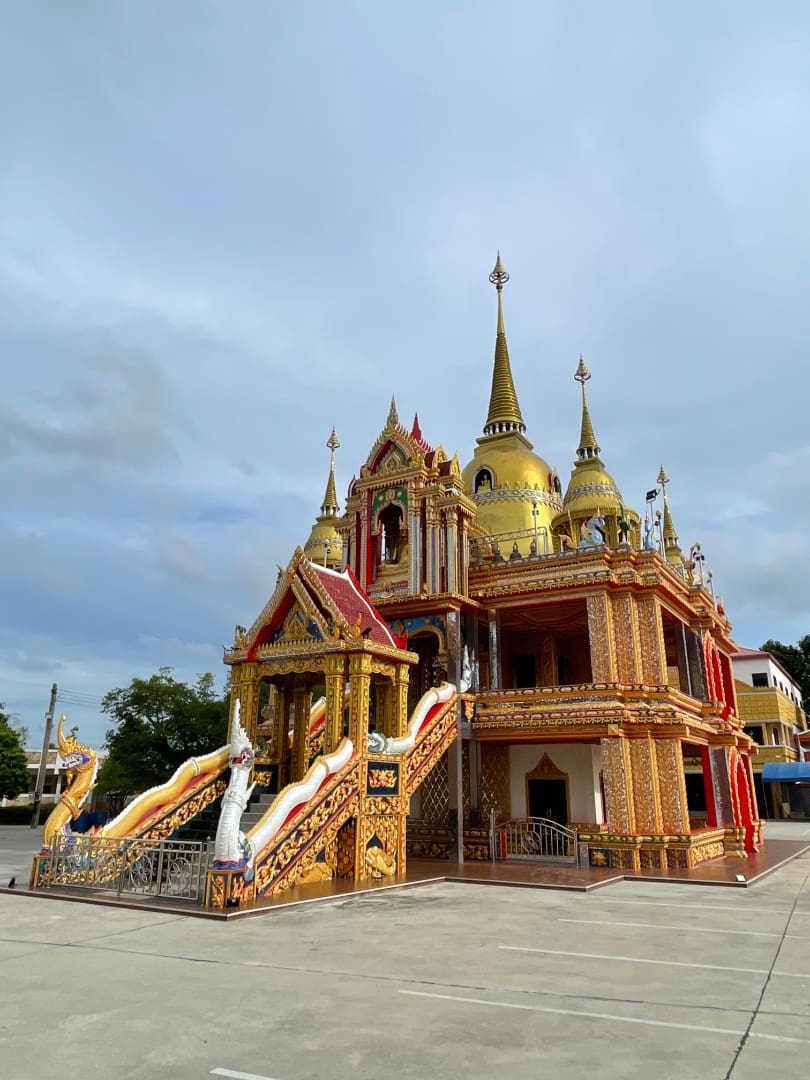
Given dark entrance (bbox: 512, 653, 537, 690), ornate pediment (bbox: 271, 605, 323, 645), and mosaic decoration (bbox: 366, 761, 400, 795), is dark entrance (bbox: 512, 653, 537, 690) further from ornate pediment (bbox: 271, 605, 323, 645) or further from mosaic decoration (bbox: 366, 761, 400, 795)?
ornate pediment (bbox: 271, 605, 323, 645)

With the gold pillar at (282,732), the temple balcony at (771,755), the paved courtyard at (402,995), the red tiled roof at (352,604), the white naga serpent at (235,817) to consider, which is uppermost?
the red tiled roof at (352,604)

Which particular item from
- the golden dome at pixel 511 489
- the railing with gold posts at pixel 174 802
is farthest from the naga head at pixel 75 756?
the golden dome at pixel 511 489

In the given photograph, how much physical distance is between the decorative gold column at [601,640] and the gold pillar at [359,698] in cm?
654

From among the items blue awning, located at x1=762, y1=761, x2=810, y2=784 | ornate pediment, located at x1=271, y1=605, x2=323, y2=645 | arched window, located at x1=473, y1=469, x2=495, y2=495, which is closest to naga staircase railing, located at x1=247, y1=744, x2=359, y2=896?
ornate pediment, located at x1=271, y1=605, x2=323, y2=645

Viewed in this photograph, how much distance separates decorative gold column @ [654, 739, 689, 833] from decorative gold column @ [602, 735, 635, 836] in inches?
31.9

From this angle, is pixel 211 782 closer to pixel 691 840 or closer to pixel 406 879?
pixel 406 879

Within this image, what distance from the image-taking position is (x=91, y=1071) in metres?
5.07

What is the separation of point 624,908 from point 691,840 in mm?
6973

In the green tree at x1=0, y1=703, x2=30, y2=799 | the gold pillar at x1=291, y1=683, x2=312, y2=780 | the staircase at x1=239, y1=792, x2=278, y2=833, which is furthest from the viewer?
the green tree at x1=0, y1=703, x2=30, y2=799

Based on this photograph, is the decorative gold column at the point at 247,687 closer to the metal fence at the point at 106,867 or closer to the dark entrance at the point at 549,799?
the metal fence at the point at 106,867

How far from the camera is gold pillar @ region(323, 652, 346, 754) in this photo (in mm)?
16016

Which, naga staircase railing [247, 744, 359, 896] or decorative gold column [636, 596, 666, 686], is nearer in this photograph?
naga staircase railing [247, 744, 359, 896]

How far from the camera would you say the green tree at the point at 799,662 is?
6462 cm

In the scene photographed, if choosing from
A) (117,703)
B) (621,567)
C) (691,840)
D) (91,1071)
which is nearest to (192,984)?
(91,1071)
